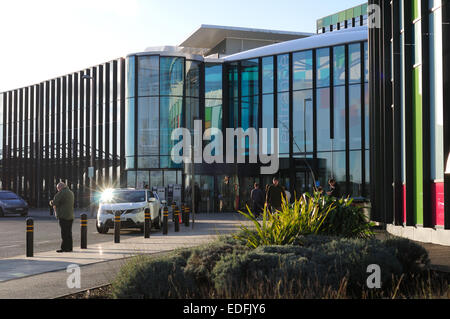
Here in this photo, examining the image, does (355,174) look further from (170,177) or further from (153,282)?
(153,282)

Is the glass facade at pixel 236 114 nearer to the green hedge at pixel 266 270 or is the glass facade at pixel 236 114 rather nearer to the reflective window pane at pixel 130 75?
the reflective window pane at pixel 130 75

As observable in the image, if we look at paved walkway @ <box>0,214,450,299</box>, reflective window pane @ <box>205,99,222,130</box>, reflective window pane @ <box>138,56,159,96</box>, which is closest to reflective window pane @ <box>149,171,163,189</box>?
reflective window pane @ <box>205,99,222,130</box>

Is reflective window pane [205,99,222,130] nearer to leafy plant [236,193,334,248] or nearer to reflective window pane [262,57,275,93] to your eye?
reflective window pane [262,57,275,93]

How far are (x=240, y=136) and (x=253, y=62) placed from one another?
4967mm

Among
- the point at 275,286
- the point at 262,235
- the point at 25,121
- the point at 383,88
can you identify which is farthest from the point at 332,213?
the point at 25,121

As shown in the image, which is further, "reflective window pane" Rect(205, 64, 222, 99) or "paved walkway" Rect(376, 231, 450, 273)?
"reflective window pane" Rect(205, 64, 222, 99)

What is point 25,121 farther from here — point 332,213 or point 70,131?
point 332,213

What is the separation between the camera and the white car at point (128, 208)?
22234 millimetres

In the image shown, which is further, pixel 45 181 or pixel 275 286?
pixel 45 181

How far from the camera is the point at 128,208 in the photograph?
73.3ft

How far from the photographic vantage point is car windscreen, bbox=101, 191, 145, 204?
76.9ft

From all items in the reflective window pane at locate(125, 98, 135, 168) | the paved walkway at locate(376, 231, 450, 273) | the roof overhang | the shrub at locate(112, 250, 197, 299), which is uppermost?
the roof overhang

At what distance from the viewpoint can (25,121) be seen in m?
62.6

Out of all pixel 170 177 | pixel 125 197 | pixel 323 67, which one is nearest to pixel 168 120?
pixel 170 177
